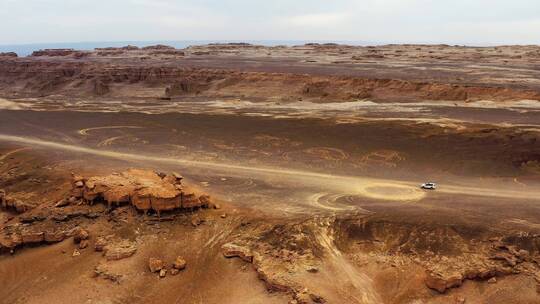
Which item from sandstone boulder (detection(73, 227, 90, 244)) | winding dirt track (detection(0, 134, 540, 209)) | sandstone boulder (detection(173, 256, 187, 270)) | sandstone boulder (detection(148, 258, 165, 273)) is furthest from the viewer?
winding dirt track (detection(0, 134, 540, 209))

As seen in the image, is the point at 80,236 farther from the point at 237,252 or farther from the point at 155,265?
the point at 237,252

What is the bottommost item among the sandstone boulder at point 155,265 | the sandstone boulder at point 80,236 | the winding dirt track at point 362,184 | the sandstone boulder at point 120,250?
the sandstone boulder at point 155,265

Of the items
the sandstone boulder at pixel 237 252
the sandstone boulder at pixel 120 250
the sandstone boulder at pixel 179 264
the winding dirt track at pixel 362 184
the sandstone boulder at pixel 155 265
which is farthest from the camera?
the winding dirt track at pixel 362 184

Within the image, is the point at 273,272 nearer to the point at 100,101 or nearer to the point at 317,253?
the point at 317,253

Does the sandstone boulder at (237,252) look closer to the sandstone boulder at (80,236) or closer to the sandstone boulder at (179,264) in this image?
the sandstone boulder at (179,264)

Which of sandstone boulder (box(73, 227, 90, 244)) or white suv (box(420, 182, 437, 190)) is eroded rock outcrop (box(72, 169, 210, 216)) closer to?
sandstone boulder (box(73, 227, 90, 244))

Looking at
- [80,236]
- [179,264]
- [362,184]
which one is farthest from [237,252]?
[362,184]

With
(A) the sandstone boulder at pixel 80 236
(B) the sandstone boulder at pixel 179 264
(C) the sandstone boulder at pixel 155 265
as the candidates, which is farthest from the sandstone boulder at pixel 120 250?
(B) the sandstone boulder at pixel 179 264

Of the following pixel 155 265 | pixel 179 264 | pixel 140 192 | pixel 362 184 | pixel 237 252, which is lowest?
pixel 155 265

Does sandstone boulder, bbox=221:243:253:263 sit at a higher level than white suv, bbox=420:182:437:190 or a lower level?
lower

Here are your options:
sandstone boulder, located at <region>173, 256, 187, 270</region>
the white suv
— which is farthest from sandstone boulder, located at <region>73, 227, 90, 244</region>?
the white suv

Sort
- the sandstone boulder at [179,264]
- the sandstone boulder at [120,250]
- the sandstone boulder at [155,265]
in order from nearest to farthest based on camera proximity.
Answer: the sandstone boulder at [179,264]
the sandstone boulder at [155,265]
the sandstone boulder at [120,250]

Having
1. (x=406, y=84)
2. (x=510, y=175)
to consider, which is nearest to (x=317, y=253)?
(x=510, y=175)
